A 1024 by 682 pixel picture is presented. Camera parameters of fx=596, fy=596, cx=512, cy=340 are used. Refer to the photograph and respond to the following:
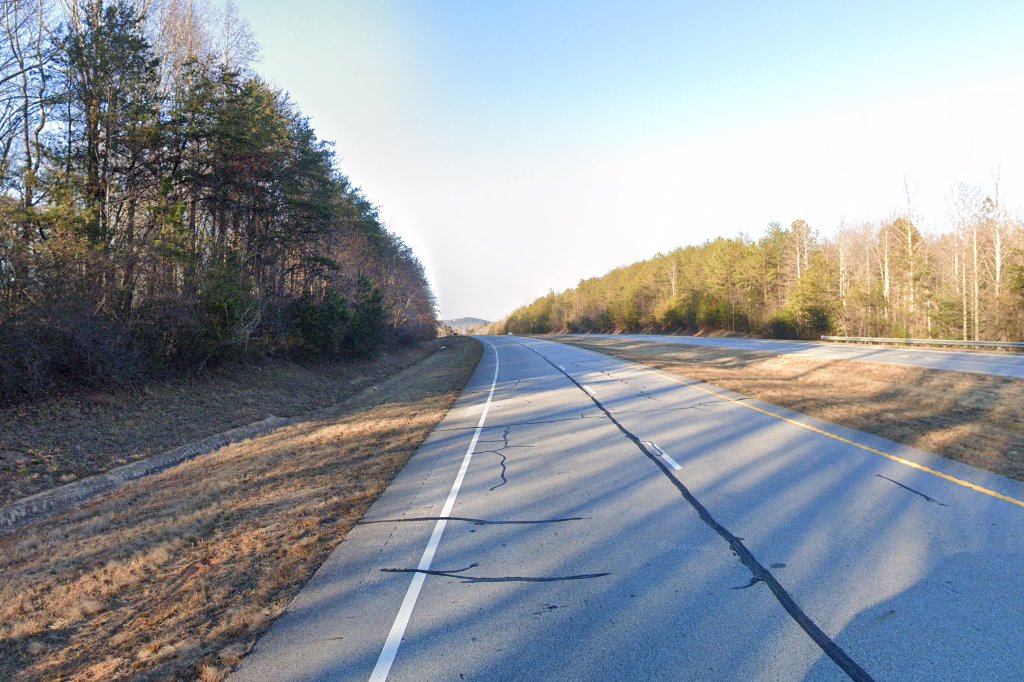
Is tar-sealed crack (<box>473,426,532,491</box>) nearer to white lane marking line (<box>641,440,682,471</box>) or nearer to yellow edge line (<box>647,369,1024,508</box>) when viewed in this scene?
white lane marking line (<box>641,440,682,471</box>)

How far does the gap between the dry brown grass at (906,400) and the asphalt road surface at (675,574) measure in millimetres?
1240

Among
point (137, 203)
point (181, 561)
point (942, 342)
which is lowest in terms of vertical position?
point (181, 561)

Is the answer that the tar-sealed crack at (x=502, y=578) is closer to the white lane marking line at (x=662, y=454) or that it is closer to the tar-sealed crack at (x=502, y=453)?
the tar-sealed crack at (x=502, y=453)

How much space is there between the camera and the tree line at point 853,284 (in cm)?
3988

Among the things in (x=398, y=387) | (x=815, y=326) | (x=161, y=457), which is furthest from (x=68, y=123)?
(x=815, y=326)

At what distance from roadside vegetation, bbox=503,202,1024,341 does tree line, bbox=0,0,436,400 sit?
39525 millimetres

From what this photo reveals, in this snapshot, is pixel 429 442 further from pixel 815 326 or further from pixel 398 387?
pixel 815 326

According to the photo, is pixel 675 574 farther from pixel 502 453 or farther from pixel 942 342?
pixel 942 342

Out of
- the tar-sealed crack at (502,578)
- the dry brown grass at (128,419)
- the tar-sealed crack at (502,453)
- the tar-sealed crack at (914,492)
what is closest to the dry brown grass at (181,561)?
the tar-sealed crack at (502,578)

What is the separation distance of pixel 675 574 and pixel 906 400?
1373cm

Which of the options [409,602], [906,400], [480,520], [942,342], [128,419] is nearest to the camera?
[409,602]

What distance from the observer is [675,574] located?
4871 mm

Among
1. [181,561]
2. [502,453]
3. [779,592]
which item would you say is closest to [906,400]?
[502,453]

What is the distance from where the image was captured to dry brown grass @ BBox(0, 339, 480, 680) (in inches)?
165
